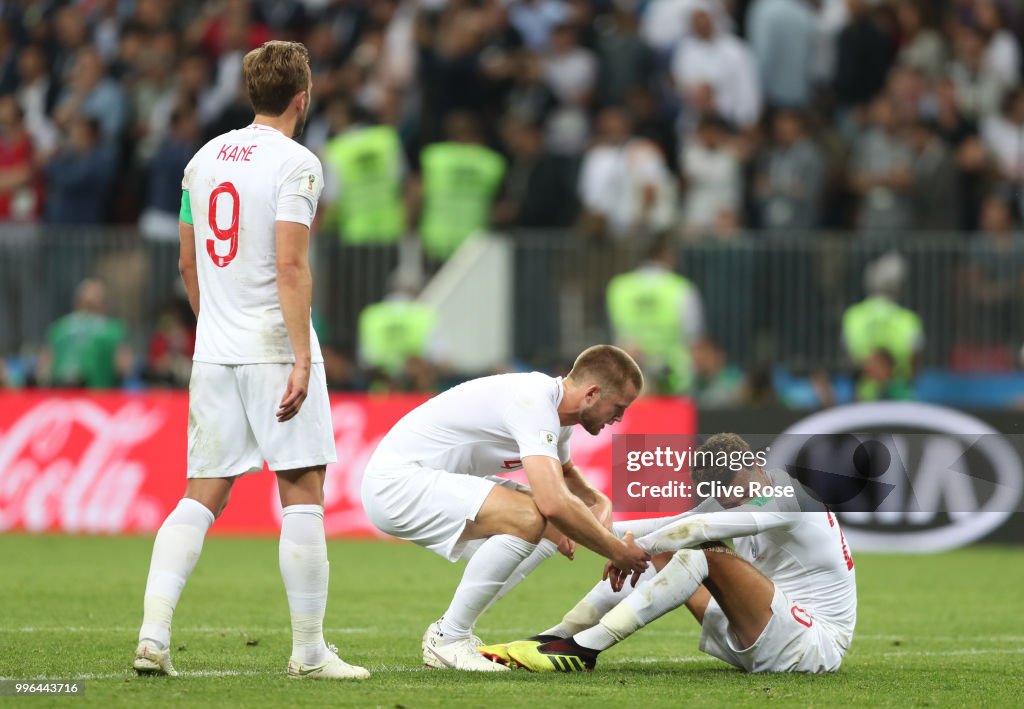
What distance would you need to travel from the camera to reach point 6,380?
17.2m

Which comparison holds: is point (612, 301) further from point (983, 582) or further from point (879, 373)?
point (983, 582)

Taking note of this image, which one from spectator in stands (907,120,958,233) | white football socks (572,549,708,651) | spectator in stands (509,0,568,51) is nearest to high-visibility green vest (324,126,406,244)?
spectator in stands (509,0,568,51)

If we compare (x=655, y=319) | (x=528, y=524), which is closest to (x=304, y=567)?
(x=528, y=524)

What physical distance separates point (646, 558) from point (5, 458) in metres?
9.75

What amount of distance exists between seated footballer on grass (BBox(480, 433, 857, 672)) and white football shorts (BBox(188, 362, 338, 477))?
1.34m

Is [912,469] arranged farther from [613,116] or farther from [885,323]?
[613,116]

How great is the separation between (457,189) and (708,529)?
10959 mm

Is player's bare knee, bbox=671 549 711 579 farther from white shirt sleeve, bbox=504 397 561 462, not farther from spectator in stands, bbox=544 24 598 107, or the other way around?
spectator in stands, bbox=544 24 598 107

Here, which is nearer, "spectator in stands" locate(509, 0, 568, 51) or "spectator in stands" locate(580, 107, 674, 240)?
"spectator in stands" locate(580, 107, 674, 240)

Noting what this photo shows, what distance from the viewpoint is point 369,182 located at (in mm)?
18109

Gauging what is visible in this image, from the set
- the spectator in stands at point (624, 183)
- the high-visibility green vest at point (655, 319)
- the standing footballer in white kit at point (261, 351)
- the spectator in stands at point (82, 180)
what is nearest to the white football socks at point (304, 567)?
the standing footballer in white kit at point (261, 351)

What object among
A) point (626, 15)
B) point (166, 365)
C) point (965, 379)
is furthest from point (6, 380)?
point (965, 379)

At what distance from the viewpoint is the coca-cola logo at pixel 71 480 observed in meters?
15.5

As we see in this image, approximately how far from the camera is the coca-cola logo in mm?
15516
